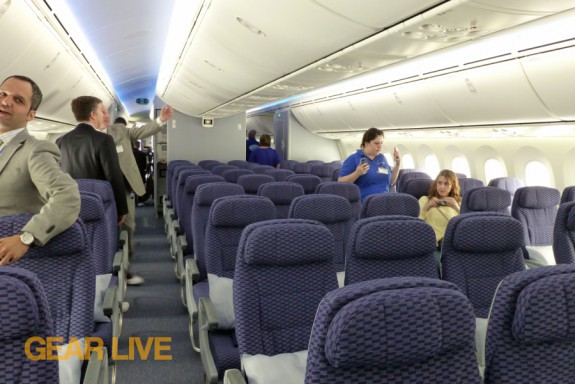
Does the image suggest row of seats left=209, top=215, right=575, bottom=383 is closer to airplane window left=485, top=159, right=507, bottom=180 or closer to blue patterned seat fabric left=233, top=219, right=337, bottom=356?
blue patterned seat fabric left=233, top=219, right=337, bottom=356

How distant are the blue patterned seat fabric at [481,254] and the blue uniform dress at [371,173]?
8.75ft

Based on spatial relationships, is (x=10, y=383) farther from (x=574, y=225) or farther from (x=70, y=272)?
(x=574, y=225)

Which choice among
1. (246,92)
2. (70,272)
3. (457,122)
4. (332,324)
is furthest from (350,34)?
(457,122)

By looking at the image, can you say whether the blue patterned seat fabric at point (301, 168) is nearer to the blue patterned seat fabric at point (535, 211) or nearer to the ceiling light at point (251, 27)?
the blue patterned seat fabric at point (535, 211)

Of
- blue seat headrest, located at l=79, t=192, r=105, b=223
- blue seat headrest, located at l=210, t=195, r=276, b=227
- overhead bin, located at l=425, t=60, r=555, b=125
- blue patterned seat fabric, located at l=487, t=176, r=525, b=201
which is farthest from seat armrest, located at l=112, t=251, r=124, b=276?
blue patterned seat fabric, located at l=487, t=176, r=525, b=201

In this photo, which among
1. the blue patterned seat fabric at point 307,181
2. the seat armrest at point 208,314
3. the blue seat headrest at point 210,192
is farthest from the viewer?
the blue patterned seat fabric at point 307,181

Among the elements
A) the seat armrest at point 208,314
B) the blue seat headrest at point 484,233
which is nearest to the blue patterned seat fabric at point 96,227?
the seat armrest at point 208,314

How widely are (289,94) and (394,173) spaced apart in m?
2.32

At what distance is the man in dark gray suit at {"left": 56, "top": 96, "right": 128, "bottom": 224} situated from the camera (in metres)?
4.96

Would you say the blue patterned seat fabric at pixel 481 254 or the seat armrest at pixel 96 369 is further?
the blue patterned seat fabric at pixel 481 254

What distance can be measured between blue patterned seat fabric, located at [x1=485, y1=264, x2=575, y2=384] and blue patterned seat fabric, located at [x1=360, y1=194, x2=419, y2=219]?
3.02m

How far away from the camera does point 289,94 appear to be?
8.07m

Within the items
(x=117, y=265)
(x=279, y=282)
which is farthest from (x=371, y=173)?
(x=279, y=282)

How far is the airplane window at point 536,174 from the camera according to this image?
8125 millimetres
